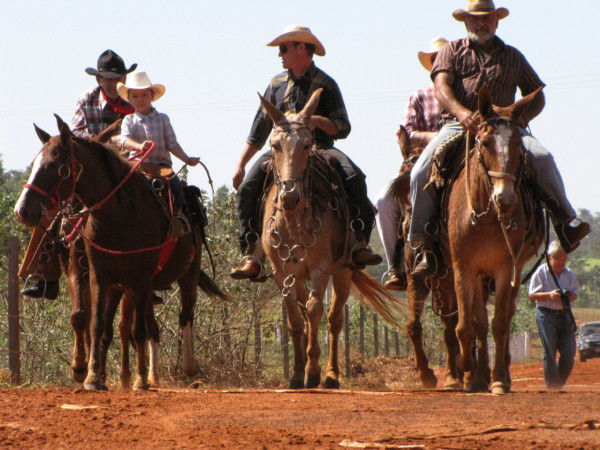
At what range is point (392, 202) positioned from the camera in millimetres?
11773

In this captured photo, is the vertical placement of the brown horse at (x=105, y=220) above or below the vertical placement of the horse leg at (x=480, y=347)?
above

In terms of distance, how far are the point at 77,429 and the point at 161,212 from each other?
453 centimetres

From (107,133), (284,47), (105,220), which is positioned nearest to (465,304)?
(105,220)

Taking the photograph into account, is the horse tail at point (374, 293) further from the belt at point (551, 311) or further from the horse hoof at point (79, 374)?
the horse hoof at point (79, 374)

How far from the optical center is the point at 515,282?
9.44m


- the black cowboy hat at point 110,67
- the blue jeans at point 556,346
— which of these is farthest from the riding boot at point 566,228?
the black cowboy hat at point 110,67

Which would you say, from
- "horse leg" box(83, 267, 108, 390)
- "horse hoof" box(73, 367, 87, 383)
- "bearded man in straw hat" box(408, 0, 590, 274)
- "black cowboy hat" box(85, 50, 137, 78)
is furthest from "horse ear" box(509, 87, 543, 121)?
"black cowboy hat" box(85, 50, 137, 78)

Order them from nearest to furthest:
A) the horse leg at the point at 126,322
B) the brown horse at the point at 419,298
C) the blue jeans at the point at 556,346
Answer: the horse leg at the point at 126,322, the brown horse at the point at 419,298, the blue jeans at the point at 556,346

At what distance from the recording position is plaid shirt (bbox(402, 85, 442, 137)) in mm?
12156

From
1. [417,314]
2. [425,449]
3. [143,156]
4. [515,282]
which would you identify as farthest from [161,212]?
[425,449]

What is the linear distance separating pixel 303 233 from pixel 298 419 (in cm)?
342

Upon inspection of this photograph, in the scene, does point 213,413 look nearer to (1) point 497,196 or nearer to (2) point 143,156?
(1) point 497,196

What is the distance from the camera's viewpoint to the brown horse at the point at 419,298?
10953 millimetres

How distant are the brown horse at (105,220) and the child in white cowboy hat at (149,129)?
2.56 feet
